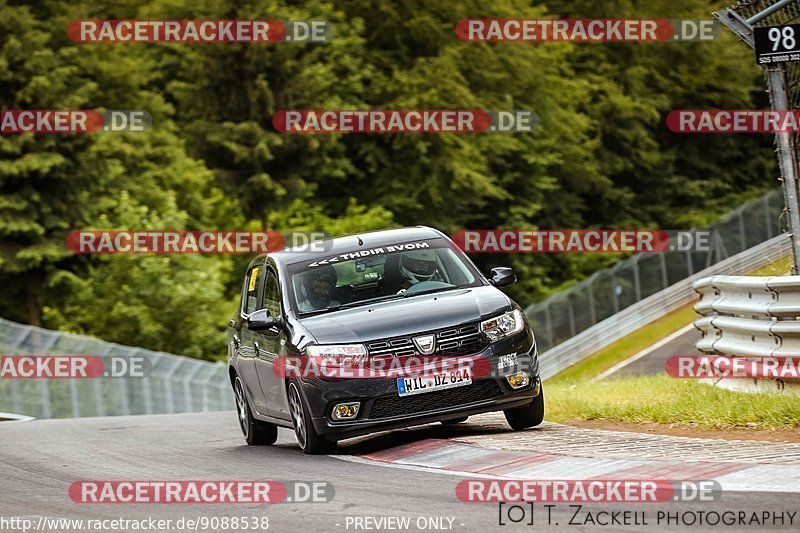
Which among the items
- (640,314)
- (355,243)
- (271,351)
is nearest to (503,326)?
(355,243)

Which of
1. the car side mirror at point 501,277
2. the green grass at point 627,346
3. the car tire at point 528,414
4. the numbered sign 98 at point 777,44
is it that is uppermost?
the numbered sign 98 at point 777,44

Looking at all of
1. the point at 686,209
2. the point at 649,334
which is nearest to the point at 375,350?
the point at 649,334

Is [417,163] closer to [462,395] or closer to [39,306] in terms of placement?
[39,306]

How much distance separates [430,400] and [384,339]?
1.98 feet

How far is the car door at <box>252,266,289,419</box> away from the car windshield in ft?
0.99

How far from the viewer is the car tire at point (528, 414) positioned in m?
12.2

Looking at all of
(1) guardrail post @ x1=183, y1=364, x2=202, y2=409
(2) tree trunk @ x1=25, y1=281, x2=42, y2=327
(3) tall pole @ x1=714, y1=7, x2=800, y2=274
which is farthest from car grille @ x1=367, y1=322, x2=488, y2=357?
(2) tree trunk @ x1=25, y1=281, x2=42, y2=327

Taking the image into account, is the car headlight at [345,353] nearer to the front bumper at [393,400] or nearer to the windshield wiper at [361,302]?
the front bumper at [393,400]

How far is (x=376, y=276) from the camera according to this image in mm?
12656

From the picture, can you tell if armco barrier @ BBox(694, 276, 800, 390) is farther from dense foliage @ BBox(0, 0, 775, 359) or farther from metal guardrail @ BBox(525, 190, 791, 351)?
dense foliage @ BBox(0, 0, 775, 359)

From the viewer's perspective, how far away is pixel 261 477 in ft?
34.7

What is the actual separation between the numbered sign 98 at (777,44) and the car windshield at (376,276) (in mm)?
3281

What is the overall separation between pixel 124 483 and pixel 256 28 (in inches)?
1545

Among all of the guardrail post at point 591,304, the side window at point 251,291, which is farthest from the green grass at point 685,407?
the guardrail post at point 591,304
